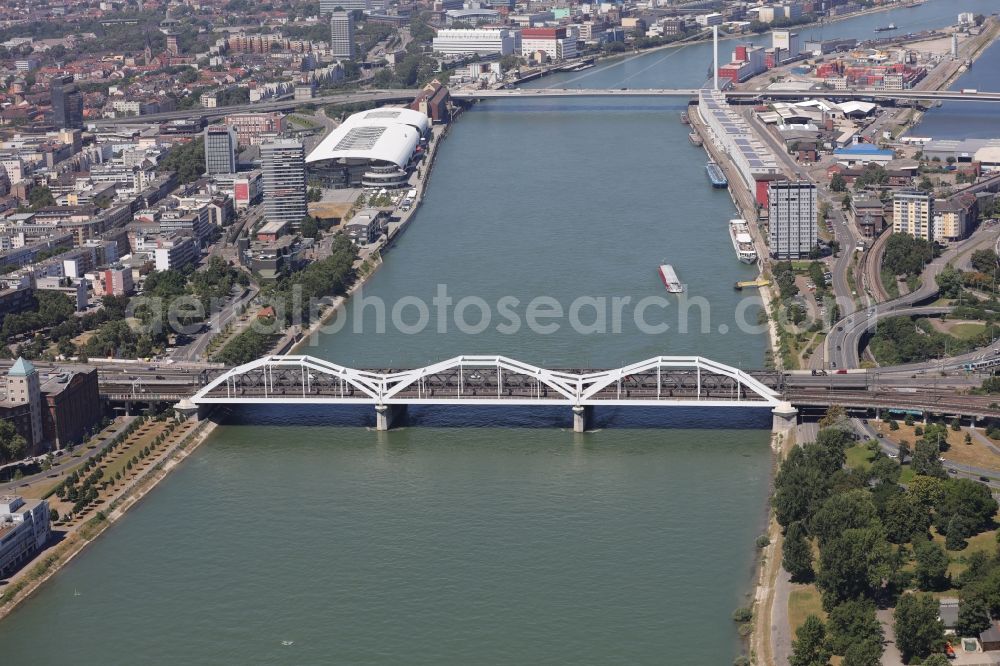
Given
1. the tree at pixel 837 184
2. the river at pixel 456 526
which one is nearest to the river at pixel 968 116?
the tree at pixel 837 184

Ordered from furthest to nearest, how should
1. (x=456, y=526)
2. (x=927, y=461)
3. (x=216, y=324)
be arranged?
(x=216, y=324) → (x=927, y=461) → (x=456, y=526)

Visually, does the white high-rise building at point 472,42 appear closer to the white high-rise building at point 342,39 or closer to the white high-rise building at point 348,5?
the white high-rise building at point 342,39

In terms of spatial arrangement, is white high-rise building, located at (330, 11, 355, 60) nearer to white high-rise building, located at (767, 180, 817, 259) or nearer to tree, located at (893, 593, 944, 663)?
white high-rise building, located at (767, 180, 817, 259)

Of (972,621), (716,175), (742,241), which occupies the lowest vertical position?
(972,621)

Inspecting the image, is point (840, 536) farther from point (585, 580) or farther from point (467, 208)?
point (467, 208)

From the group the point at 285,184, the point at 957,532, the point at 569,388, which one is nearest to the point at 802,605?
the point at 957,532

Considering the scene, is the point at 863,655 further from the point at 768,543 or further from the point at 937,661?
the point at 768,543
